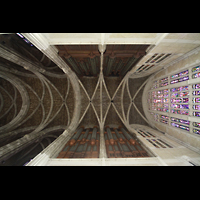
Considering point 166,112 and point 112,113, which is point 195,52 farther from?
point 112,113

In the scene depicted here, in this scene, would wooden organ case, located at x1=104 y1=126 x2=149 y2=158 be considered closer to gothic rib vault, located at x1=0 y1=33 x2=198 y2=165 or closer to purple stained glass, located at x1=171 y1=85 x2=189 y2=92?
gothic rib vault, located at x1=0 y1=33 x2=198 y2=165

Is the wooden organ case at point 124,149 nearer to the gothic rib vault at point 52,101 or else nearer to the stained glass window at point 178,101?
the stained glass window at point 178,101

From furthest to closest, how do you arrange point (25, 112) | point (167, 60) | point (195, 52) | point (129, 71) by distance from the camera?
point (25, 112)
point (129, 71)
point (167, 60)
point (195, 52)

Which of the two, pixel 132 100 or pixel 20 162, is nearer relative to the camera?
pixel 20 162

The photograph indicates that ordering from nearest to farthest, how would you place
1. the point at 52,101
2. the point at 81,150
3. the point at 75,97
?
the point at 81,150 → the point at 75,97 → the point at 52,101

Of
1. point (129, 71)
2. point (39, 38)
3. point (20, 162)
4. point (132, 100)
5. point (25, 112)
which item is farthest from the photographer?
point (132, 100)

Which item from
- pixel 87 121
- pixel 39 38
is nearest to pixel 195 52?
pixel 39 38

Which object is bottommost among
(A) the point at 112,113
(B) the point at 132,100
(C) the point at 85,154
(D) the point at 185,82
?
(C) the point at 85,154

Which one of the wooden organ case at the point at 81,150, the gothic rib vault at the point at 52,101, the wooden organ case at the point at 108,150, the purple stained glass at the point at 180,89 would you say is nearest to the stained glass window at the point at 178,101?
the purple stained glass at the point at 180,89

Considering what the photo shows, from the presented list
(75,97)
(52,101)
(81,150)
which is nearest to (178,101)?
(81,150)

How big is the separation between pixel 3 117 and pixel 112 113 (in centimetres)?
1498

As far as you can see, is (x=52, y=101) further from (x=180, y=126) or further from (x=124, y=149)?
(x=180, y=126)

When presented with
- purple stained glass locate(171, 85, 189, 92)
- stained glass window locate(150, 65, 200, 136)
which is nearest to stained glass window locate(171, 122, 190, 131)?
stained glass window locate(150, 65, 200, 136)

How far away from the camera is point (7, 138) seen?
10305 mm
